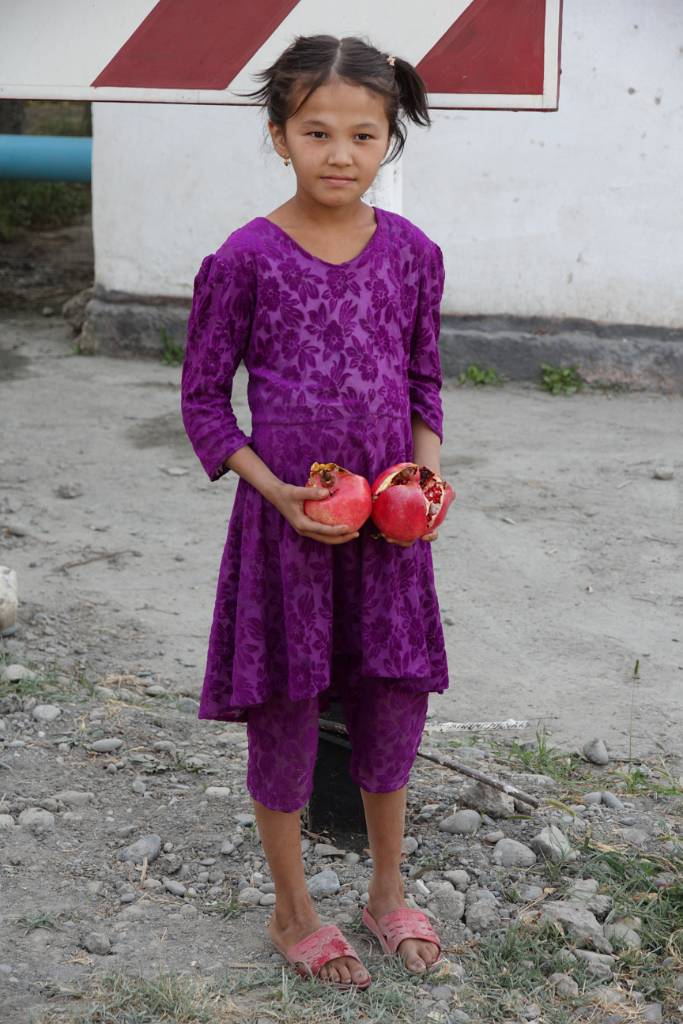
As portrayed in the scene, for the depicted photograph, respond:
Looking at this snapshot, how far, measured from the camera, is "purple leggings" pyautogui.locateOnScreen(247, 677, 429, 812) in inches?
89.5

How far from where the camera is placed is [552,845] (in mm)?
2695

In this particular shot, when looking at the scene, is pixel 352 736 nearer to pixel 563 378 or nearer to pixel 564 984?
pixel 564 984

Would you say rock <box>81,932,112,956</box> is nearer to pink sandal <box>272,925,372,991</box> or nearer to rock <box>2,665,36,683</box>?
pink sandal <box>272,925,372,991</box>

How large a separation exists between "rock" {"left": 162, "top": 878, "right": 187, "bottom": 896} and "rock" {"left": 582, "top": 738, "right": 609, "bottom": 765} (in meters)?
1.09

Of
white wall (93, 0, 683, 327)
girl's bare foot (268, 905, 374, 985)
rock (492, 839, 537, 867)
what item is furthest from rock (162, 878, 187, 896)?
white wall (93, 0, 683, 327)

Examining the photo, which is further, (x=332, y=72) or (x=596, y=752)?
(x=596, y=752)

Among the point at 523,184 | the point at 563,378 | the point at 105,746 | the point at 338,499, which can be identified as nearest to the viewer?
the point at 338,499

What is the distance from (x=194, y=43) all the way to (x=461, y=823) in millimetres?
1636

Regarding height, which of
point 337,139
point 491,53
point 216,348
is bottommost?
point 216,348

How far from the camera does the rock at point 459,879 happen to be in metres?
2.62

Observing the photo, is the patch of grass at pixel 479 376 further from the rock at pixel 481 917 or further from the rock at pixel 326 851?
the rock at pixel 481 917

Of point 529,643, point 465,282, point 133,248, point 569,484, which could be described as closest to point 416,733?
point 529,643

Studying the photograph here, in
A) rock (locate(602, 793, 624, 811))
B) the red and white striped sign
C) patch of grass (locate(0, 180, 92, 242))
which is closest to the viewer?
the red and white striped sign

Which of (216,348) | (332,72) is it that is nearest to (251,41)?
(332,72)
